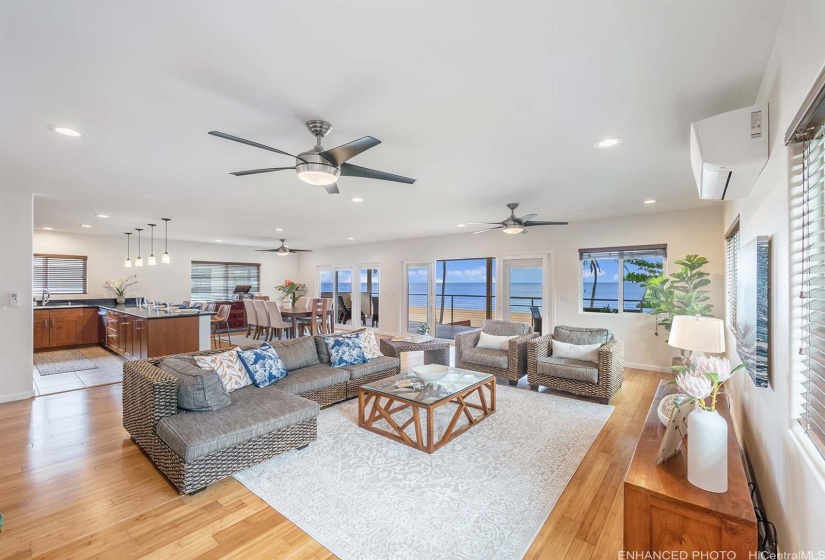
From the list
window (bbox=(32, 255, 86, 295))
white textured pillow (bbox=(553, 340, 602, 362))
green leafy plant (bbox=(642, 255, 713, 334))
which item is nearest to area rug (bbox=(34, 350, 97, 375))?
window (bbox=(32, 255, 86, 295))

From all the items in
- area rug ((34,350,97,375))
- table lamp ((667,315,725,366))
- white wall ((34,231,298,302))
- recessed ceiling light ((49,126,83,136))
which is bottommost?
area rug ((34,350,97,375))

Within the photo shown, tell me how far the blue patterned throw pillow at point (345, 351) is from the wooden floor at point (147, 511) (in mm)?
1686

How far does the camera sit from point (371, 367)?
4.12m

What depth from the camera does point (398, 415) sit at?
11.8ft

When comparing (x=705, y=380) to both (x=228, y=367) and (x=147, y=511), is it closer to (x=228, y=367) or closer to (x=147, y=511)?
(x=147, y=511)

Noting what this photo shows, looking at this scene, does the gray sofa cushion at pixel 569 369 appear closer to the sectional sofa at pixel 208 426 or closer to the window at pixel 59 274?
the sectional sofa at pixel 208 426

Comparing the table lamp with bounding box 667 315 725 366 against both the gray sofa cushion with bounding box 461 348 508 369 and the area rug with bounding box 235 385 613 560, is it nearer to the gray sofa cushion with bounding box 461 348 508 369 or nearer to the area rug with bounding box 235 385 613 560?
the area rug with bounding box 235 385 613 560

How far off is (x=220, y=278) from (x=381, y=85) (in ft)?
32.5

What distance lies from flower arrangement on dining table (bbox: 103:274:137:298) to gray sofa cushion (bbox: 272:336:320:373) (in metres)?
A: 6.70

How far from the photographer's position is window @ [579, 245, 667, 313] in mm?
5613

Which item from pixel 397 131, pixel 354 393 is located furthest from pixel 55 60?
pixel 354 393

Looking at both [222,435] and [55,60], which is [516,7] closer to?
[55,60]

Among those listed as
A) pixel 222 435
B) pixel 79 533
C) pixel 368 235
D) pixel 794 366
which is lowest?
pixel 79 533

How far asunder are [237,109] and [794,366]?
306cm
